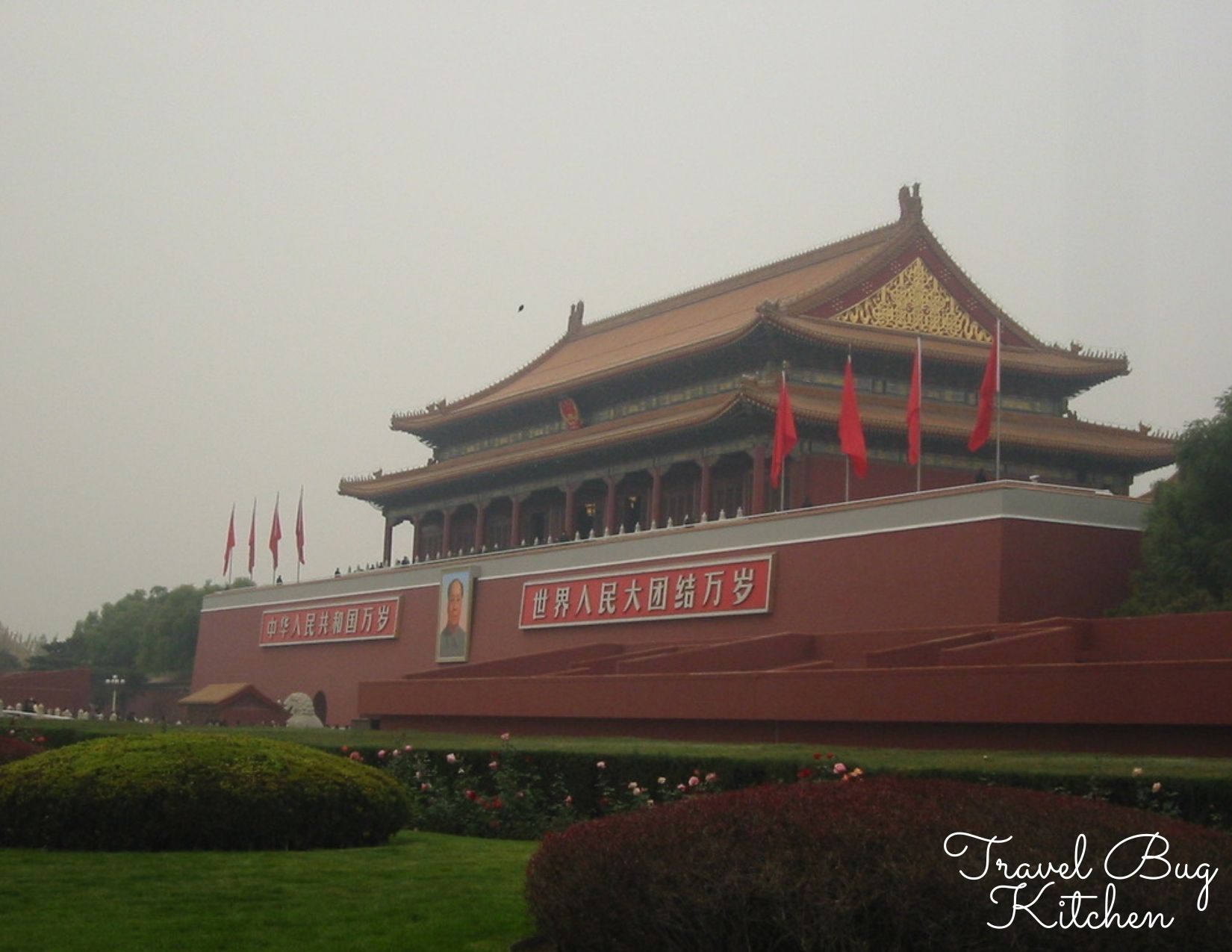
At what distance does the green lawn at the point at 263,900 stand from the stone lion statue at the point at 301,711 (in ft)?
76.3

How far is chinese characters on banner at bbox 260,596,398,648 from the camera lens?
113ft

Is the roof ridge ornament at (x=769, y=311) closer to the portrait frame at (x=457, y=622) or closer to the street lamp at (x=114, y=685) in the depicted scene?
the portrait frame at (x=457, y=622)

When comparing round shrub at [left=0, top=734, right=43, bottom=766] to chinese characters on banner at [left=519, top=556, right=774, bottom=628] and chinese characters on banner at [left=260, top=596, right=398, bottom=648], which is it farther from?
chinese characters on banner at [left=260, top=596, right=398, bottom=648]

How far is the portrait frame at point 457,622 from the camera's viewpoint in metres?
31.3

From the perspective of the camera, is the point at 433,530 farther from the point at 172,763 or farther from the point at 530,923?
the point at 530,923

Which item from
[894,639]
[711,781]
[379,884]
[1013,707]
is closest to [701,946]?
[379,884]

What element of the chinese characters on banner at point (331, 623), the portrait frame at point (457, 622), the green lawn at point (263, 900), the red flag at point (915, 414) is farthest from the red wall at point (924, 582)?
the green lawn at point (263, 900)

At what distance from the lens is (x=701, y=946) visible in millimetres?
5555

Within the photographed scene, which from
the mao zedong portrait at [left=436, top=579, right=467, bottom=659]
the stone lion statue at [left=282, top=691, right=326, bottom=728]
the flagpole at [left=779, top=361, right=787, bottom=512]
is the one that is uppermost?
the flagpole at [left=779, top=361, right=787, bottom=512]

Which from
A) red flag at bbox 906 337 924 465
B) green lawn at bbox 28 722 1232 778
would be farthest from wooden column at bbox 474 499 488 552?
green lawn at bbox 28 722 1232 778

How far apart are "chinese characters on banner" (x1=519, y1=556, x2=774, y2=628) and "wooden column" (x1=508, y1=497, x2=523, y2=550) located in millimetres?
5320

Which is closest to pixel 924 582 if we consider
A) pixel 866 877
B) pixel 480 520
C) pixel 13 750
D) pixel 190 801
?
pixel 13 750

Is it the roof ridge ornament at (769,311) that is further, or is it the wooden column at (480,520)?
the wooden column at (480,520)

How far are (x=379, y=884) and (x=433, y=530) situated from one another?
3184 cm
